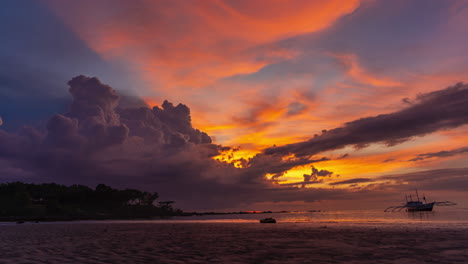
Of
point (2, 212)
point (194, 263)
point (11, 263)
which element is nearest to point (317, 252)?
point (194, 263)

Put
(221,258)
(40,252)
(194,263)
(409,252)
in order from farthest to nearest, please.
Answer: (40,252)
(409,252)
(221,258)
(194,263)

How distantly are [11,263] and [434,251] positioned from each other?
1626 inches

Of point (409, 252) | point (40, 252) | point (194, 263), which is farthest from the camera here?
point (40, 252)

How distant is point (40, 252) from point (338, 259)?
32196 mm

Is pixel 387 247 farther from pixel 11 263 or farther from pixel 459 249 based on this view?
pixel 11 263

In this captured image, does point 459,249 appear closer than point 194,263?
No

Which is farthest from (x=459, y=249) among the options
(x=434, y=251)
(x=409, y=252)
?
(x=409, y=252)

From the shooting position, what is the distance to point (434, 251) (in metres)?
35.6

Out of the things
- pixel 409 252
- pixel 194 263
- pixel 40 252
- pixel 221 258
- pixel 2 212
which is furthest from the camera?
pixel 2 212

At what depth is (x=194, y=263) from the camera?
97.8 feet

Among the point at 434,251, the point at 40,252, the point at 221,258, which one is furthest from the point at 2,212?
the point at 434,251

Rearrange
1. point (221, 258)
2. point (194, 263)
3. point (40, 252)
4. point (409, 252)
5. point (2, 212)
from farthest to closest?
point (2, 212) < point (40, 252) < point (409, 252) < point (221, 258) < point (194, 263)

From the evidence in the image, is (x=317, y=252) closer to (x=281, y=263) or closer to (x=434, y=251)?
(x=281, y=263)

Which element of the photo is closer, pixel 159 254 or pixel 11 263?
pixel 11 263
